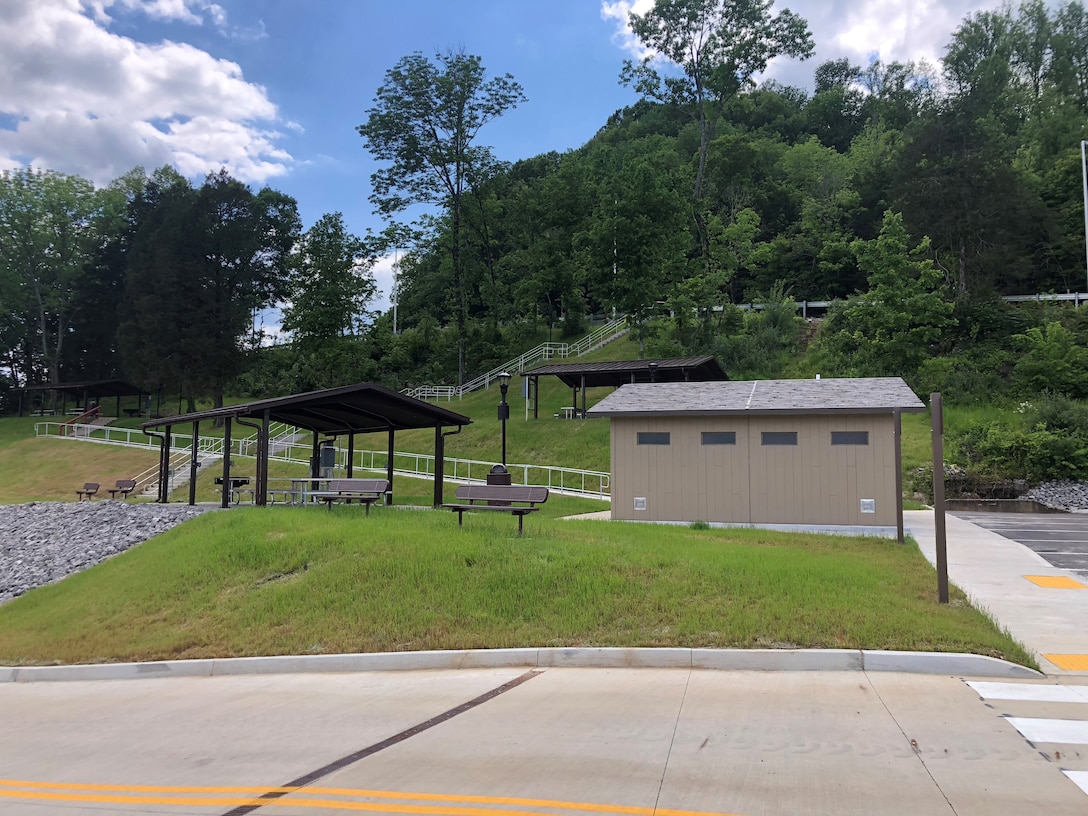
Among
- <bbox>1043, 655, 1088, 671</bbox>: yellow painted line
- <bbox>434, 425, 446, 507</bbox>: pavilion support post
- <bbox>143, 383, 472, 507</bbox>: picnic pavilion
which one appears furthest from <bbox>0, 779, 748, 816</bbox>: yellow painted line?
<bbox>434, 425, 446, 507</bbox>: pavilion support post

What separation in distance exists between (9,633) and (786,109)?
277ft

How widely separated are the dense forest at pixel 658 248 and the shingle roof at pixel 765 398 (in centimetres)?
1895

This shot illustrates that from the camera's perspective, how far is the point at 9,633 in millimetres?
11445

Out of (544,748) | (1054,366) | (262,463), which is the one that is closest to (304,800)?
(544,748)

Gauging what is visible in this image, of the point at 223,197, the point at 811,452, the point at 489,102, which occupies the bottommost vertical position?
the point at 811,452

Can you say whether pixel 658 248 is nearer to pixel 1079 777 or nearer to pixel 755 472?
pixel 755 472

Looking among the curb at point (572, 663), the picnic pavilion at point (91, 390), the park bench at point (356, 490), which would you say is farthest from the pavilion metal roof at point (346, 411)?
the picnic pavilion at point (91, 390)


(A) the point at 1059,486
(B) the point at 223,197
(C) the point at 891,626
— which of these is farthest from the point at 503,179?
(C) the point at 891,626

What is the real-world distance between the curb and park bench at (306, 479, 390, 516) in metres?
6.17

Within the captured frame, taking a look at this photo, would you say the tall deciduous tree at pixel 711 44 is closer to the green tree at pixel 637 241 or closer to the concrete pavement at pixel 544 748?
the green tree at pixel 637 241

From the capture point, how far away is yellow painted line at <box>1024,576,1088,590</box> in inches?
468

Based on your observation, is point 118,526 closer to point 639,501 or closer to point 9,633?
point 9,633

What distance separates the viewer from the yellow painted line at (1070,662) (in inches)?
301

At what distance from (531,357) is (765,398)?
34129mm
